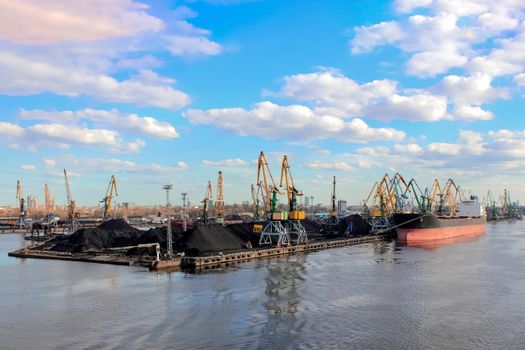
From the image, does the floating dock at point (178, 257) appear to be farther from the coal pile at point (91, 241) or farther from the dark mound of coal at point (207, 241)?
the dark mound of coal at point (207, 241)

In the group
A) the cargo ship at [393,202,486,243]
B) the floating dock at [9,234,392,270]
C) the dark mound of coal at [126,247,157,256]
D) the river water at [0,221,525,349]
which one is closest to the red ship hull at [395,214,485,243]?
the cargo ship at [393,202,486,243]

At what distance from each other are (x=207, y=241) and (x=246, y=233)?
14138mm

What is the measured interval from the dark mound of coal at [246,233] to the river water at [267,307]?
2050 centimetres

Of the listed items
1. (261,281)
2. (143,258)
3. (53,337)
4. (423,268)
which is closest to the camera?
(53,337)

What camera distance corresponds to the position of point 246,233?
7512 cm

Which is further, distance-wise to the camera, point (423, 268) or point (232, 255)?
point (232, 255)

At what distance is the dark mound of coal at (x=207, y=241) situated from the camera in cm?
5847

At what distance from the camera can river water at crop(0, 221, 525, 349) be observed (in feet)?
80.7

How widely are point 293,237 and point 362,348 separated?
5935cm

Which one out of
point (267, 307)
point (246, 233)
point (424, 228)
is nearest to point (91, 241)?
point (246, 233)

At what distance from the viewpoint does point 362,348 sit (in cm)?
2333

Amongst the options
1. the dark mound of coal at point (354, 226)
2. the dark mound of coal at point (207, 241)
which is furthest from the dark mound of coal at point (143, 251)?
the dark mound of coal at point (354, 226)

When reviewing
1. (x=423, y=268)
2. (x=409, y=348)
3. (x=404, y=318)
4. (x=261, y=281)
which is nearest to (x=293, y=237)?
(x=423, y=268)

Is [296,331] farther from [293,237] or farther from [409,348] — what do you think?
[293,237]
